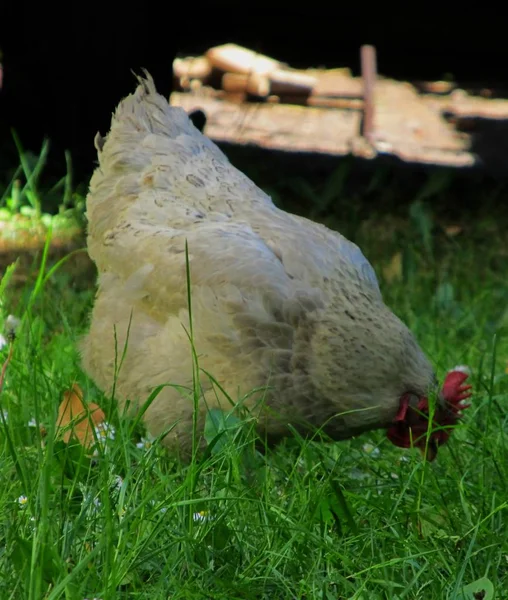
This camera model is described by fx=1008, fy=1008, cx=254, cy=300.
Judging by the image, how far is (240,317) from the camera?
2.80 m

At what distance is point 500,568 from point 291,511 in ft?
1.58

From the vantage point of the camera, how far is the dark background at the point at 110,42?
6.13 metres

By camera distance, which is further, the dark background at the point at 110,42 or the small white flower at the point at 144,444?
the dark background at the point at 110,42

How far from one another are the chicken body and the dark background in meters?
2.84

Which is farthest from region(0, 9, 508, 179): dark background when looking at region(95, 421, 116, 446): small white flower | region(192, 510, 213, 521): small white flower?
region(192, 510, 213, 521): small white flower

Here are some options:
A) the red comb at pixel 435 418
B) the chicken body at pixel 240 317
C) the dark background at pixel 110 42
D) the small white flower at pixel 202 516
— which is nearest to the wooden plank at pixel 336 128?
the dark background at pixel 110 42

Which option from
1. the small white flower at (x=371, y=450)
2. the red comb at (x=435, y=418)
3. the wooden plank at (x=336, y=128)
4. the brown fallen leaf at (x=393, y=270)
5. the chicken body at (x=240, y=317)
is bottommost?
the wooden plank at (x=336, y=128)

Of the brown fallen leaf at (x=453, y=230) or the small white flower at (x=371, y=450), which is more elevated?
the small white flower at (x=371, y=450)

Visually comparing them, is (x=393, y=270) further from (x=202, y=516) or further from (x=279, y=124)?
(x=279, y=124)

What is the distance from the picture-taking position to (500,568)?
2254 mm

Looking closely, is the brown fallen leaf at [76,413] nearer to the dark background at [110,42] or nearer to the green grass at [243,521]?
the green grass at [243,521]

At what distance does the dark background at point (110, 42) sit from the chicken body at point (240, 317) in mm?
2842

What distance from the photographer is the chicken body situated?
274 cm

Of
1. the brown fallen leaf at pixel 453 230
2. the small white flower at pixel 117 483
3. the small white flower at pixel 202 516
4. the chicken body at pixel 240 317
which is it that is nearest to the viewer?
the small white flower at pixel 202 516
